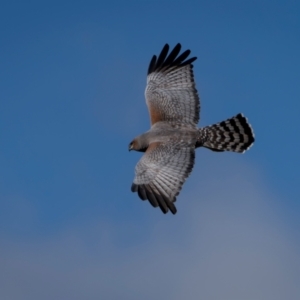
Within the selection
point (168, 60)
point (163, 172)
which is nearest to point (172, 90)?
point (168, 60)

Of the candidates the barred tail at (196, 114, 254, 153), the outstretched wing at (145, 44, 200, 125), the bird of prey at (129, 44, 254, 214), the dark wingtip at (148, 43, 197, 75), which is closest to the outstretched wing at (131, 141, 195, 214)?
the bird of prey at (129, 44, 254, 214)

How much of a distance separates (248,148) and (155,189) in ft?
10.1

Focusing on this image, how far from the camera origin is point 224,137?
17.0 m

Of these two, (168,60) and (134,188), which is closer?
(134,188)

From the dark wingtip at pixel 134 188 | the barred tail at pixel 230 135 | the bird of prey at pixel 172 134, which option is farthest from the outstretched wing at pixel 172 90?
the dark wingtip at pixel 134 188

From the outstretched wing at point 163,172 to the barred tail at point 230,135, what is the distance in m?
0.81

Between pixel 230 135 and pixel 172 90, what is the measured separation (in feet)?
7.60

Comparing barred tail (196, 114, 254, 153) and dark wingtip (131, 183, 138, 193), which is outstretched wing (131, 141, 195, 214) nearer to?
dark wingtip (131, 183, 138, 193)

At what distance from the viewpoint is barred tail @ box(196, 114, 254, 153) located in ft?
55.1

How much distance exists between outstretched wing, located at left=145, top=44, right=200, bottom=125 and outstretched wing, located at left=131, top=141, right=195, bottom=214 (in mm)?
1488

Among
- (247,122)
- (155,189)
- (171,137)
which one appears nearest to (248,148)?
(247,122)

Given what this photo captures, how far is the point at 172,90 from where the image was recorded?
18453 millimetres

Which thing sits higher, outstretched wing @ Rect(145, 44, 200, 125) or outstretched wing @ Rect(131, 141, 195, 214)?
outstretched wing @ Rect(145, 44, 200, 125)

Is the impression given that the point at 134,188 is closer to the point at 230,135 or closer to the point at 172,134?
the point at 172,134
